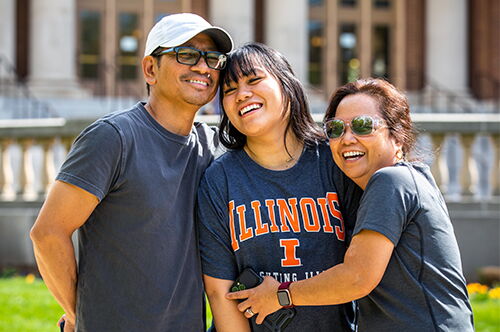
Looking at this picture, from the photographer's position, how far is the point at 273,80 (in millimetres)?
3000

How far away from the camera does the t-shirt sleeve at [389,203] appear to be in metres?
2.49

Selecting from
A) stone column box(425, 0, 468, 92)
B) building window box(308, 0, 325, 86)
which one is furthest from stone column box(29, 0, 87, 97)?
stone column box(425, 0, 468, 92)

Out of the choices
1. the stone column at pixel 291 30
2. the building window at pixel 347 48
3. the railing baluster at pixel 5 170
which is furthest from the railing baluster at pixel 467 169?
the building window at pixel 347 48

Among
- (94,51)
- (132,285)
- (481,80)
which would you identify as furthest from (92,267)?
(481,80)

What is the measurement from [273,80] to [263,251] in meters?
0.71

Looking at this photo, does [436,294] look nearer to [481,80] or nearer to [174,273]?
[174,273]

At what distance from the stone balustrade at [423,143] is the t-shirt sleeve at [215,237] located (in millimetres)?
4664

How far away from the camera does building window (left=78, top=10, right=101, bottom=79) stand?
21.7m

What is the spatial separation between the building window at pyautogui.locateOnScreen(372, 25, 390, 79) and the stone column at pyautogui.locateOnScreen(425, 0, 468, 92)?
1.95m

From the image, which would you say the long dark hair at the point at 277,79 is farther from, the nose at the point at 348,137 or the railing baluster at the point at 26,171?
the railing baluster at the point at 26,171

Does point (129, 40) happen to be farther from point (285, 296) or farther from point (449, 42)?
point (285, 296)

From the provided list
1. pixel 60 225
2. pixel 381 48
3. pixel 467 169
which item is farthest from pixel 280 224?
pixel 381 48

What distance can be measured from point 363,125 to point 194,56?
0.76 m

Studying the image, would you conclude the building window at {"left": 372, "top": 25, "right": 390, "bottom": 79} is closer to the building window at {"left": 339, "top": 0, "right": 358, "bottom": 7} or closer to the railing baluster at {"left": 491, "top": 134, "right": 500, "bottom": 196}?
the building window at {"left": 339, "top": 0, "right": 358, "bottom": 7}
